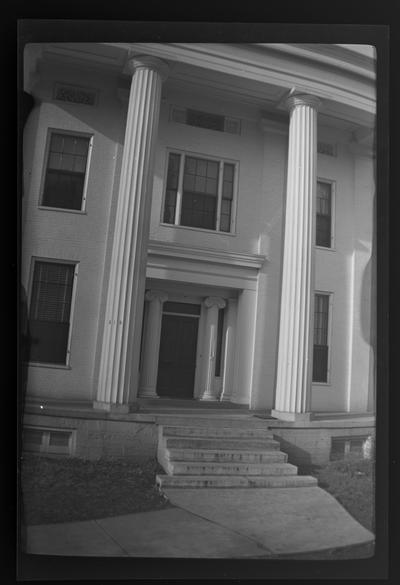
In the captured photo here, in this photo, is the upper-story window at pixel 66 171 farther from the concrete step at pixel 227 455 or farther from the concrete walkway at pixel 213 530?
the concrete walkway at pixel 213 530

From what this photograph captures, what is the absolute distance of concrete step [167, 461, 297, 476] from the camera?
3.96m

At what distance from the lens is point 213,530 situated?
3.77 m

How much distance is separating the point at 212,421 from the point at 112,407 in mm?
861

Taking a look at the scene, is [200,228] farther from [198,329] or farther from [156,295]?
[198,329]

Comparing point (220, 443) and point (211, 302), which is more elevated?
point (211, 302)

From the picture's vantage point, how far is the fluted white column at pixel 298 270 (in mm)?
4258

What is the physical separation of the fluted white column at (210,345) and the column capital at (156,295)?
38 centimetres

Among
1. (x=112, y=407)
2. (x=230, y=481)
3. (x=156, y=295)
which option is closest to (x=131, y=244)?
(x=156, y=295)

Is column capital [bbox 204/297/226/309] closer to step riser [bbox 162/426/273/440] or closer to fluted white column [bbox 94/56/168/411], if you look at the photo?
fluted white column [bbox 94/56/168/411]

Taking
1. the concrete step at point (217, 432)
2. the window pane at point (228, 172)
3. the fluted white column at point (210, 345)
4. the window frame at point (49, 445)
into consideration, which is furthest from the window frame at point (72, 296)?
the window pane at point (228, 172)

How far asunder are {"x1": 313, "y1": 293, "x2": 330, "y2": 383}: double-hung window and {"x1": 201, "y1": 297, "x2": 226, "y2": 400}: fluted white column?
2.88ft

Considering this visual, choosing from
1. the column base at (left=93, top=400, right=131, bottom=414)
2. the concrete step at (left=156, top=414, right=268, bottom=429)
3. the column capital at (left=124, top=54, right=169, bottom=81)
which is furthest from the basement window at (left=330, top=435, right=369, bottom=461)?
the column capital at (left=124, top=54, right=169, bottom=81)

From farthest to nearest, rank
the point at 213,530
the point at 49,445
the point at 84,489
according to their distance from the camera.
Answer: the point at 49,445 → the point at 84,489 → the point at 213,530

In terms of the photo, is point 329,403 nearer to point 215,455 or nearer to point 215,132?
point 215,455
